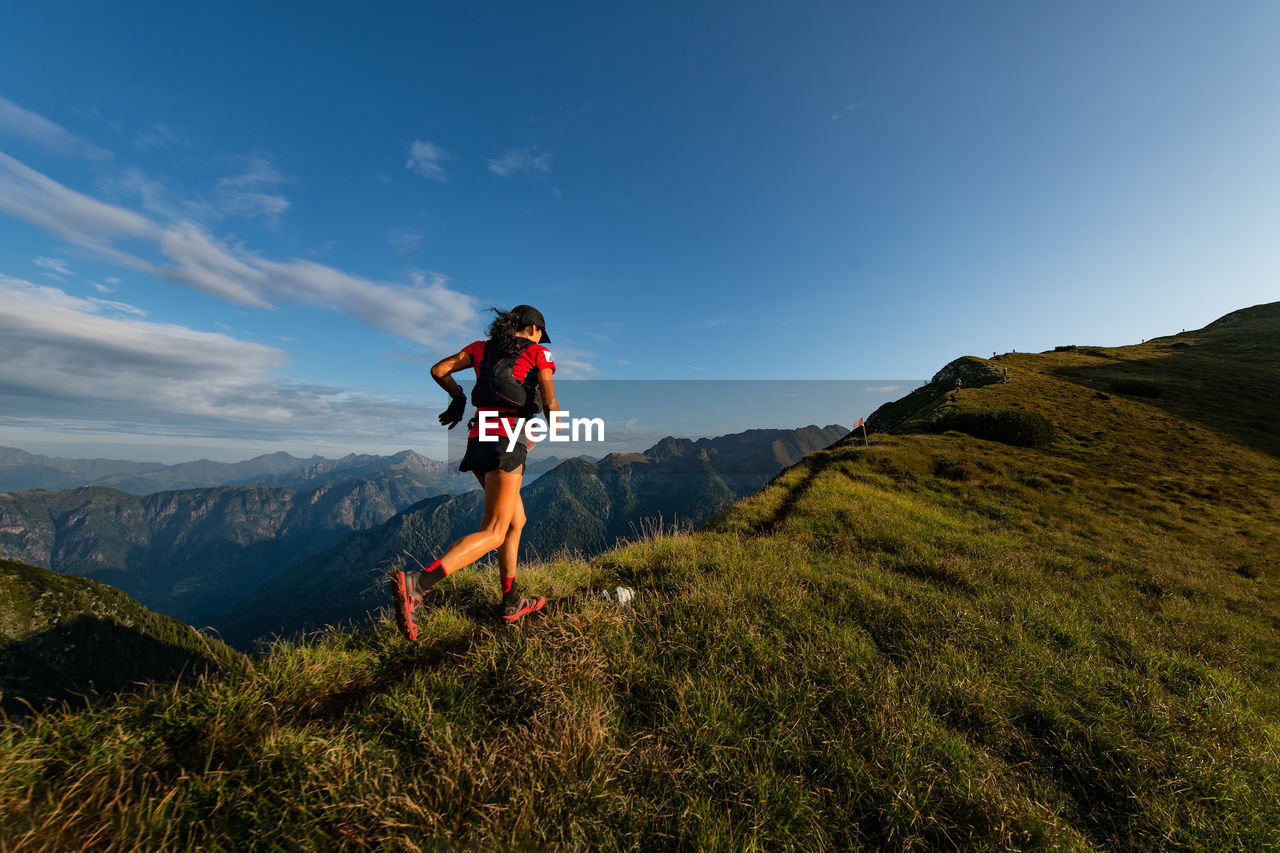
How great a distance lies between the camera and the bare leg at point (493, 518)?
443cm

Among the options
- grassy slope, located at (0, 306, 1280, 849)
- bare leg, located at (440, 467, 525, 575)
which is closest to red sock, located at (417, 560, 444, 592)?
bare leg, located at (440, 467, 525, 575)

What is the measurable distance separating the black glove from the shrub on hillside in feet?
81.5

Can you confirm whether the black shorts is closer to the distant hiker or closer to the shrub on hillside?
the distant hiker

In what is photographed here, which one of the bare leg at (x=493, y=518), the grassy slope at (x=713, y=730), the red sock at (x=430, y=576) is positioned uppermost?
the bare leg at (x=493, y=518)

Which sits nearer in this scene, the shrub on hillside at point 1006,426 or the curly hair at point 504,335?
the curly hair at point 504,335

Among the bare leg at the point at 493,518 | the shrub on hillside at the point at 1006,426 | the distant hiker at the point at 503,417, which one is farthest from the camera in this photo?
the shrub on hillside at the point at 1006,426

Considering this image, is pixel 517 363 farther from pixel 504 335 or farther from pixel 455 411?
pixel 455 411

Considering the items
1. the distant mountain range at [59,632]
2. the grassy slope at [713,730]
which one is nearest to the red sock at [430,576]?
the grassy slope at [713,730]

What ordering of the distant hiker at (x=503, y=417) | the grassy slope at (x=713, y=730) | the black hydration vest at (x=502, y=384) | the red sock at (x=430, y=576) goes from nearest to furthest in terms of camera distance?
the grassy slope at (x=713, y=730)
the red sock at (x=430, y=576)
the distant hiker at (x=503, y=417)
the black hydration vest at (x=502, y=384)

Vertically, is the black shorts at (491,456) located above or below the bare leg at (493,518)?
above

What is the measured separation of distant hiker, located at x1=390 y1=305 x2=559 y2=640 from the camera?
4.66m

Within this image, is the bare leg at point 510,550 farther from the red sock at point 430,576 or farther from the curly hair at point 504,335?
the curly hair at point 504,335

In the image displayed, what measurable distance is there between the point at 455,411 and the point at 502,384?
3.60 ft

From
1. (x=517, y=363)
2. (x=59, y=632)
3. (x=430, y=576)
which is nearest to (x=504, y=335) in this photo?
(x=517, y=363)
